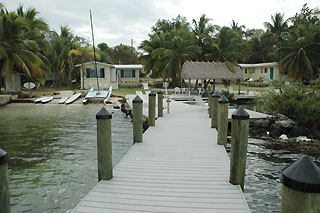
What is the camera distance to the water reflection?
19.6ft

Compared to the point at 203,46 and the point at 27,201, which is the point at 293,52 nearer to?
the point at 203,46

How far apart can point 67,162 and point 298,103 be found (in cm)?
1043

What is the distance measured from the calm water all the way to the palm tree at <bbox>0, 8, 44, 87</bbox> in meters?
9.65

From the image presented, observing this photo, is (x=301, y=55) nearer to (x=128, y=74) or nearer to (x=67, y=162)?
(x=128, y=74)

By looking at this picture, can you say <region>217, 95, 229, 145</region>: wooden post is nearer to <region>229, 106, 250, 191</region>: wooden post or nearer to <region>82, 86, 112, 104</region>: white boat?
<region>229, 106, 250, 191</region>: wooden post

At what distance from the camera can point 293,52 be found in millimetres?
31141

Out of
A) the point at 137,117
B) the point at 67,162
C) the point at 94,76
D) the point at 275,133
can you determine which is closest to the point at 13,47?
the point at 94,76

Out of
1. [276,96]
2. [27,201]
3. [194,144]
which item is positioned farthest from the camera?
[276,96]

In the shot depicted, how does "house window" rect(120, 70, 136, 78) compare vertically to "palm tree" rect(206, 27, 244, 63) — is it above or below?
below

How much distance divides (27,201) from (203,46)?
94.2 feet

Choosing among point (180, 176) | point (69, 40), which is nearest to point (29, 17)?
point (69, 40)

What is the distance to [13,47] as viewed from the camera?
23531 millimetres

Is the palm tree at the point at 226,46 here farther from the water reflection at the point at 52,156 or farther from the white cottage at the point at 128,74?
the water reflection at the point at 52,156

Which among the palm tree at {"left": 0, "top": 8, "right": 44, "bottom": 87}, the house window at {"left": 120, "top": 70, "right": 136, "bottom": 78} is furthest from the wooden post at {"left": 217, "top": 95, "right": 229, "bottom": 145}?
the house window at {"left": 120, "top": 70, "right": 136, "bottom": 78}
